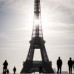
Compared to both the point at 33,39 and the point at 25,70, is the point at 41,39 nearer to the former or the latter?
the point at 33,39

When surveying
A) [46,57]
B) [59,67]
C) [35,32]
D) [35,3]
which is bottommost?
[59,67]

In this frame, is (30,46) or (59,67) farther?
(30,46)

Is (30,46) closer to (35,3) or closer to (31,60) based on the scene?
(31,60)

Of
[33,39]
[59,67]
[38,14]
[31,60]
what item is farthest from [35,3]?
[59,67]

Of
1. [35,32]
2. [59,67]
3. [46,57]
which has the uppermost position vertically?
[35,32]

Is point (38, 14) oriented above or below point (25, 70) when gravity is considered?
above

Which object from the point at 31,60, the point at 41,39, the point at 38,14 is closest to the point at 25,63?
the point at 31,60

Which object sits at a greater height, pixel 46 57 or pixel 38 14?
pixel 38 14

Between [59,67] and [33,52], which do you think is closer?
[59,67]

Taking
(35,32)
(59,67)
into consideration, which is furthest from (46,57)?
(59,67)
